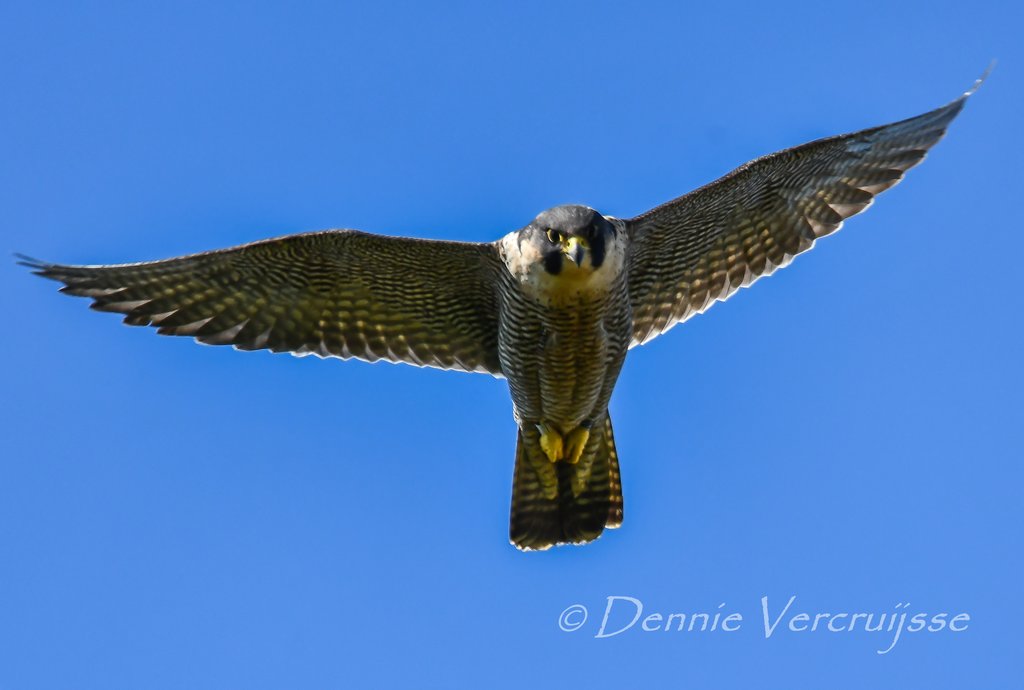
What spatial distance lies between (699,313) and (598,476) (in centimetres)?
153

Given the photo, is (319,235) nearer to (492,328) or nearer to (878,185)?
(492,328)

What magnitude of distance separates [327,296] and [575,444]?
228 cm

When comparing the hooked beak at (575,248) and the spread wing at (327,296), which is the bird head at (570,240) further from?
the spread wing at (327,296)

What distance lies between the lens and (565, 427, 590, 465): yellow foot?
11070 millimetres

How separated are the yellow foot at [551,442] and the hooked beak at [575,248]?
5.94ft

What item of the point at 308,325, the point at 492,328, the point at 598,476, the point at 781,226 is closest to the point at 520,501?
the point at 598,476

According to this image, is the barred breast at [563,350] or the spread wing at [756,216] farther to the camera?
the spread wing at [756,216]

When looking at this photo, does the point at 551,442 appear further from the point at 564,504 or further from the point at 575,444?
the point at 564,504

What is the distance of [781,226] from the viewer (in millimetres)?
11148

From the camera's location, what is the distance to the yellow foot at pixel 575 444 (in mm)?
11070

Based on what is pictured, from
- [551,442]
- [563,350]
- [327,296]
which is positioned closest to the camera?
[563,350]

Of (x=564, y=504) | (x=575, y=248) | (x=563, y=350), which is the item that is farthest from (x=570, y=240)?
(x=564, y=504)

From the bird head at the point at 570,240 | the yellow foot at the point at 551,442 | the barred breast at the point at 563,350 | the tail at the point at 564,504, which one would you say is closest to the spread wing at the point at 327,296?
the barred breast at the point at 563,350

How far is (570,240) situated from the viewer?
31.8 feet
